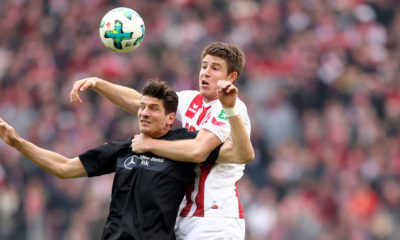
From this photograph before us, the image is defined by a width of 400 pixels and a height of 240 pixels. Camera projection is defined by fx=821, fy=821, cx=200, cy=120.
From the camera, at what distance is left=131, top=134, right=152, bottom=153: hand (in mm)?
6248

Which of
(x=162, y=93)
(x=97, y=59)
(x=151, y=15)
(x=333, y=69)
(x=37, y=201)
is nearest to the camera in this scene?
(x=162, y=93)

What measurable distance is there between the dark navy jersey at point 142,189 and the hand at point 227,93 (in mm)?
525

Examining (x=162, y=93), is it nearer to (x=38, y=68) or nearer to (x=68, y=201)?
(x=68, y=201)

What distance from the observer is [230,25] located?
17188 millimetres

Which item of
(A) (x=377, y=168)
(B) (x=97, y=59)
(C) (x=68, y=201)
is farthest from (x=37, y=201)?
(A) (x=377, y=168)

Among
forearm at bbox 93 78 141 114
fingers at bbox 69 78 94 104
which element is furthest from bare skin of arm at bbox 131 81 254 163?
forearm at bbox 93 78 141 114

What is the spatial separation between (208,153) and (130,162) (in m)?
0.60

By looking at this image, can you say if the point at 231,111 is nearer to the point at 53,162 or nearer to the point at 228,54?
the point at 228,54

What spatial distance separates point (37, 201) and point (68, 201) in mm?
529

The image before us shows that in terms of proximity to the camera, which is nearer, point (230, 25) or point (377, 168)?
point (377, 168)

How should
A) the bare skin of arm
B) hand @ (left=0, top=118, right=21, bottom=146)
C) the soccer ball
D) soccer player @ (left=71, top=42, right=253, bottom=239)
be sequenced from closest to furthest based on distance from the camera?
1. the bare skin of arm
2. soccer player @ (left=71, top=42, right=253, bottom=239)
3. hand @ (left=0, top=118, right=21, bottom=146)
4. the soccer ball

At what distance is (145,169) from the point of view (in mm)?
6180

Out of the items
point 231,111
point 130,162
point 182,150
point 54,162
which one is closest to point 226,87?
point 231,111

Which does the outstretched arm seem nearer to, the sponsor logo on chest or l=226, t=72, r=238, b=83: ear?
the sponsor logo on chest
